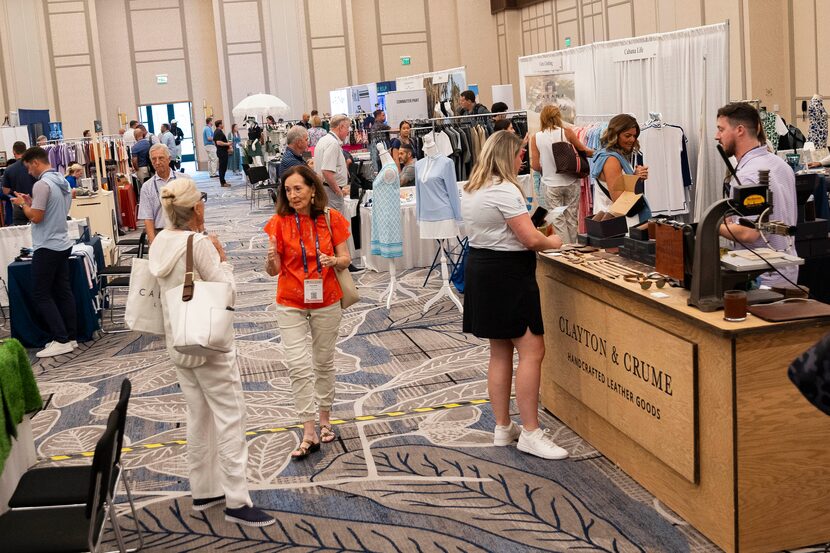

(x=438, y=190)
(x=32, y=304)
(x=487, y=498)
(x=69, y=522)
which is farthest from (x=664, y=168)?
(x=69, y=522)

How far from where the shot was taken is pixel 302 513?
4.09 metres

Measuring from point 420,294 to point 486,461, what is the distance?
4267 millimetres

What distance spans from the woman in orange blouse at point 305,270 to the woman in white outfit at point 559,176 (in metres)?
4.13

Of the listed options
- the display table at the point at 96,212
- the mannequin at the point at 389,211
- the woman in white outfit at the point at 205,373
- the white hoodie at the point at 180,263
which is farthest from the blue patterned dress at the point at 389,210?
the display table at the point at 96,212

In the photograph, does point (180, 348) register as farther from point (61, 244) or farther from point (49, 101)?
point (49, 101)

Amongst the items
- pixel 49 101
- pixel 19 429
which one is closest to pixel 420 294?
pixel 19 429

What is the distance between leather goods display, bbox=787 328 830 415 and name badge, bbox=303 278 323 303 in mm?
2929

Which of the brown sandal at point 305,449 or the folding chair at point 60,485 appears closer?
the folding chair at point 60,485

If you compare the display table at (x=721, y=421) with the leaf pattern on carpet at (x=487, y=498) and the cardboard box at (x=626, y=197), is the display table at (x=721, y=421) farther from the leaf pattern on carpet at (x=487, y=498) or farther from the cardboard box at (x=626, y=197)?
the cardboard box at (x=626, y=197)

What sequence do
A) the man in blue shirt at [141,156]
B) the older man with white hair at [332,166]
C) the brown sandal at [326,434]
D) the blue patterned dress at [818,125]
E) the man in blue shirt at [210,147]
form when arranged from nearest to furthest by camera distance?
1. the brown sandal at [326,434]
2. the older man with white hair at [332,166]
3. the blue patterned dress at [818,125]
4. the man in blue shirt at [141,156]
5. the man in blue shirt at [210,147]

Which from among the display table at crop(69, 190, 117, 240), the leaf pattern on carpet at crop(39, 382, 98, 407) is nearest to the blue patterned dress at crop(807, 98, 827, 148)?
the leaf pattern on carpet at crop(39, 382, 98, 407)

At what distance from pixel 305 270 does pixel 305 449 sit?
88 centimetres

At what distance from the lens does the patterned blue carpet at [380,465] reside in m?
3.76

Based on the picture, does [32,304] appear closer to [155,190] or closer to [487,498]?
[155,190]
